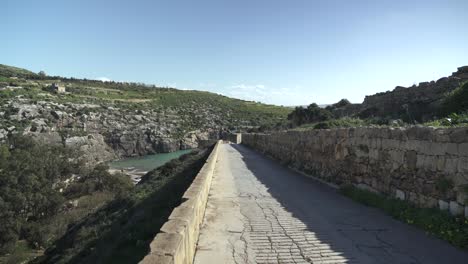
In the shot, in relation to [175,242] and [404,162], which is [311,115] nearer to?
[404,162]

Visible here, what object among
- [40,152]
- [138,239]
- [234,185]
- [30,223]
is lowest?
[30,223]

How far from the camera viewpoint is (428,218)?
20.0 ft

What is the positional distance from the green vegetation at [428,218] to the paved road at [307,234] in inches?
6.4

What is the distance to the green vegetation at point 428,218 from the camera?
5316mm

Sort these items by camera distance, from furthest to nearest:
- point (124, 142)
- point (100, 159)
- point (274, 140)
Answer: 1. point (124, 142)
2. point (100, 159)
3. point (274, 140)

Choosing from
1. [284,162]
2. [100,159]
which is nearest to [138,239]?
[284,162]

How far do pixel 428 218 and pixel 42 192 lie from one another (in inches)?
1582

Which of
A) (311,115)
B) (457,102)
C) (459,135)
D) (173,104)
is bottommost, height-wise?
(459,135)

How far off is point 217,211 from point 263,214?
1033 millimetres

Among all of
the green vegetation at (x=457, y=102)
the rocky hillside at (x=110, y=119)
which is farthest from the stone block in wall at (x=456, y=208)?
the rocky hillside at (x=110, y=119)

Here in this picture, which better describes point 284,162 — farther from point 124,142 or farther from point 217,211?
point 124,142

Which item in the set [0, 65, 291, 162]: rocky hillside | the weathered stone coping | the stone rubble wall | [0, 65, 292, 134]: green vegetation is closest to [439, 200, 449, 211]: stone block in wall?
the stone rubble wall

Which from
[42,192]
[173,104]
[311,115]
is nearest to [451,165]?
[311,115]

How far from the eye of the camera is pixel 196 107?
10844 cm
